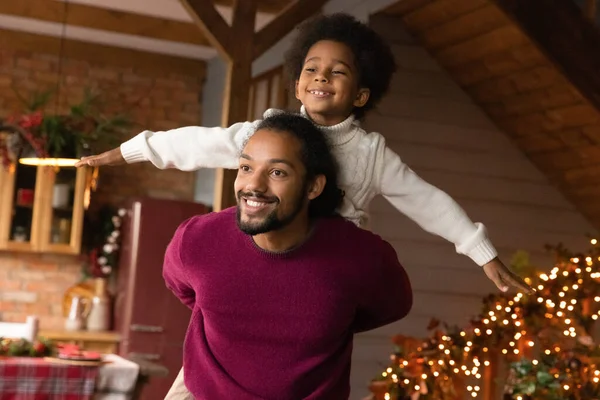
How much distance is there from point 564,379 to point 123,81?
3.68m

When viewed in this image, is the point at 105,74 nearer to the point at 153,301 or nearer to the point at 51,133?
the point at 51,133

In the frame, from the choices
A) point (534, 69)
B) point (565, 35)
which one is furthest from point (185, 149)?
point (534, 69)

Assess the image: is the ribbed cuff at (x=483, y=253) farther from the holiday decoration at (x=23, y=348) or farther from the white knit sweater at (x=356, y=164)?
the holiday decoration at (x=23, y=348)

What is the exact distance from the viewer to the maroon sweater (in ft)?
5.16

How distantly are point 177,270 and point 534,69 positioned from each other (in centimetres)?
286

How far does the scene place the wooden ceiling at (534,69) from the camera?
359 centimetres

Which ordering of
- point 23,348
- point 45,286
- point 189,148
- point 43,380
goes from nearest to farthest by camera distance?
1. point 189,148
2. point 43,380
3. point 23,348
4. point 45,286

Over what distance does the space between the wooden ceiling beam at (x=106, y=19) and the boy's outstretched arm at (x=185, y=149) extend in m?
3.93

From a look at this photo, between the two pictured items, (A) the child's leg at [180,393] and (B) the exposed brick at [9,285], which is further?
(B) the exposed brick at [9,285]

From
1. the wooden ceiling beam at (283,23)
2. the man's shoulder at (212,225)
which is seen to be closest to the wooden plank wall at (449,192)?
the wooden ceiling beam at (283,23)

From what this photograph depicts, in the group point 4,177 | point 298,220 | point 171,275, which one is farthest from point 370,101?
point 4,177

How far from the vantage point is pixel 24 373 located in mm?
3732

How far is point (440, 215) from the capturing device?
1.77 metres

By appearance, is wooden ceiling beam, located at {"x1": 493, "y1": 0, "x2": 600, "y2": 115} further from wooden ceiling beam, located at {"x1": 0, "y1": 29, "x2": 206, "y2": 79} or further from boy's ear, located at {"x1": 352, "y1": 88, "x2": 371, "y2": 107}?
wooden ceiling beam, located at {"x1": 0, "y1": 29, "x2": 206, "y2": 79}
